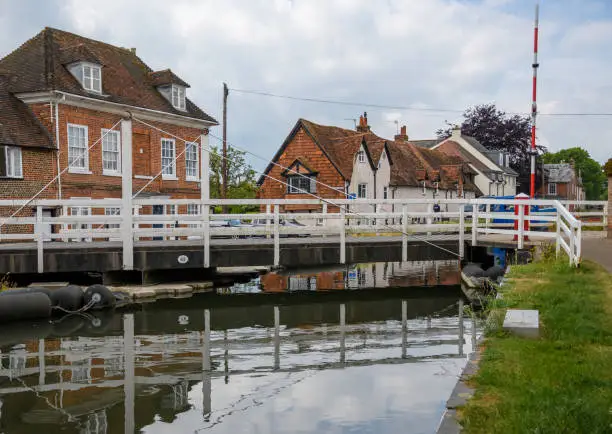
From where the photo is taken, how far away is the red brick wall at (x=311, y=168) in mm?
42566

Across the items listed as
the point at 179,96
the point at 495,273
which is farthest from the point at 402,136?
the point at 495,273

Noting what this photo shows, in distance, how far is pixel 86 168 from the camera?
26.4 metres

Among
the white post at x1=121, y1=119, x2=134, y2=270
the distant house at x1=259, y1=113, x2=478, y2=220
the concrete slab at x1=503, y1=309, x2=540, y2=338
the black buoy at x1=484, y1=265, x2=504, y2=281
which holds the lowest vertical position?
the black buoy at x1=484, y1=265, x2=504, y2=281

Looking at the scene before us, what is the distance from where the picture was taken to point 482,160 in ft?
223

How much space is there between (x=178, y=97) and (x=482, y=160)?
43.6 metres

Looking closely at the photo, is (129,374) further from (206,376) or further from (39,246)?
(39,246)

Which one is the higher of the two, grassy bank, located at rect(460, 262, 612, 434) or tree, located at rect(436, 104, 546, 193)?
tree, located at rect(436, 104, 546, 193)

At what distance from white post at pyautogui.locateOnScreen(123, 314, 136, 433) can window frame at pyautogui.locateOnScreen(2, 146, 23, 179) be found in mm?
12019

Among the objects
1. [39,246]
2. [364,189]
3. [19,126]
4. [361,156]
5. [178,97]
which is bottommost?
[39,246]

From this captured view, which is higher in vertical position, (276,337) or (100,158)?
(100,158)

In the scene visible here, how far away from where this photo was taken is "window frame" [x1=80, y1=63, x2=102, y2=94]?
2678 centimetres

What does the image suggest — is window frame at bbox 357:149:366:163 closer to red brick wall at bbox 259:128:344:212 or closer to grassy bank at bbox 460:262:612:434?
red brick wall at bbox 259:128:344:212

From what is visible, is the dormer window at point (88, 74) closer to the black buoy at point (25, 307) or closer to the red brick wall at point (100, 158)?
the red brick wall at point (100, 158)

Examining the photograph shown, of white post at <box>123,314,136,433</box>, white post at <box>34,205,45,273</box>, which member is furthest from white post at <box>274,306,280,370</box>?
white post at <box>34,205,45,273</box>
